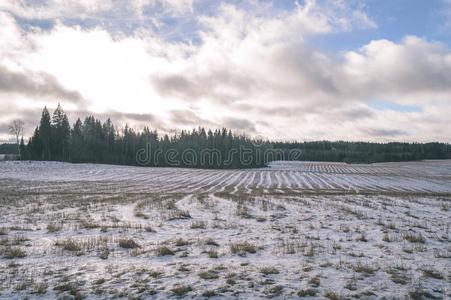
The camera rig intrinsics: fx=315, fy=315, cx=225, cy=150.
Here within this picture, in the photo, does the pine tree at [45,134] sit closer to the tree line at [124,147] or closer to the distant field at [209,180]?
the tree line at [124,147]

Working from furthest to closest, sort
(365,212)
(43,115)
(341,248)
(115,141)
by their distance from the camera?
(115,141), (43,115), (365,212), (341,248)

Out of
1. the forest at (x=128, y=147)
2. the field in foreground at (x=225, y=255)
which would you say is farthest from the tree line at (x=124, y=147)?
the field in foreground at (x=225, y=255)

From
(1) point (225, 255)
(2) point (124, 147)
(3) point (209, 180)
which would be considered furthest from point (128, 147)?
(1) point (225, 255)

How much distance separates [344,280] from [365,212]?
10718 mm

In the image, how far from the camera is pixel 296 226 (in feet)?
43.4

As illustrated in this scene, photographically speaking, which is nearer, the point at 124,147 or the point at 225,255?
the point at 225,255

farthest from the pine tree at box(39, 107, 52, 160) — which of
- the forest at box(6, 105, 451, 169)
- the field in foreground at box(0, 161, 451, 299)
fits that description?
the field in foreground at box(0, 161, 451, 299)

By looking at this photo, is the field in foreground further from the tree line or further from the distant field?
the tree line

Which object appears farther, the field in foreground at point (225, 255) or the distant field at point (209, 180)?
the distant field at point (209, 180)

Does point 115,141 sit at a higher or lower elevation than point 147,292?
higher

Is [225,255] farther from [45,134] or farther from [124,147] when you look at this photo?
[124,147]

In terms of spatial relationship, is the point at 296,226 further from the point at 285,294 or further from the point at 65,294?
the point at 65,294

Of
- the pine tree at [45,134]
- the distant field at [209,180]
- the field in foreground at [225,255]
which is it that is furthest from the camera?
the pine tree at [45,134]

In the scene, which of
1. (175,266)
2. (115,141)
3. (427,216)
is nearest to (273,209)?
(427,216)
